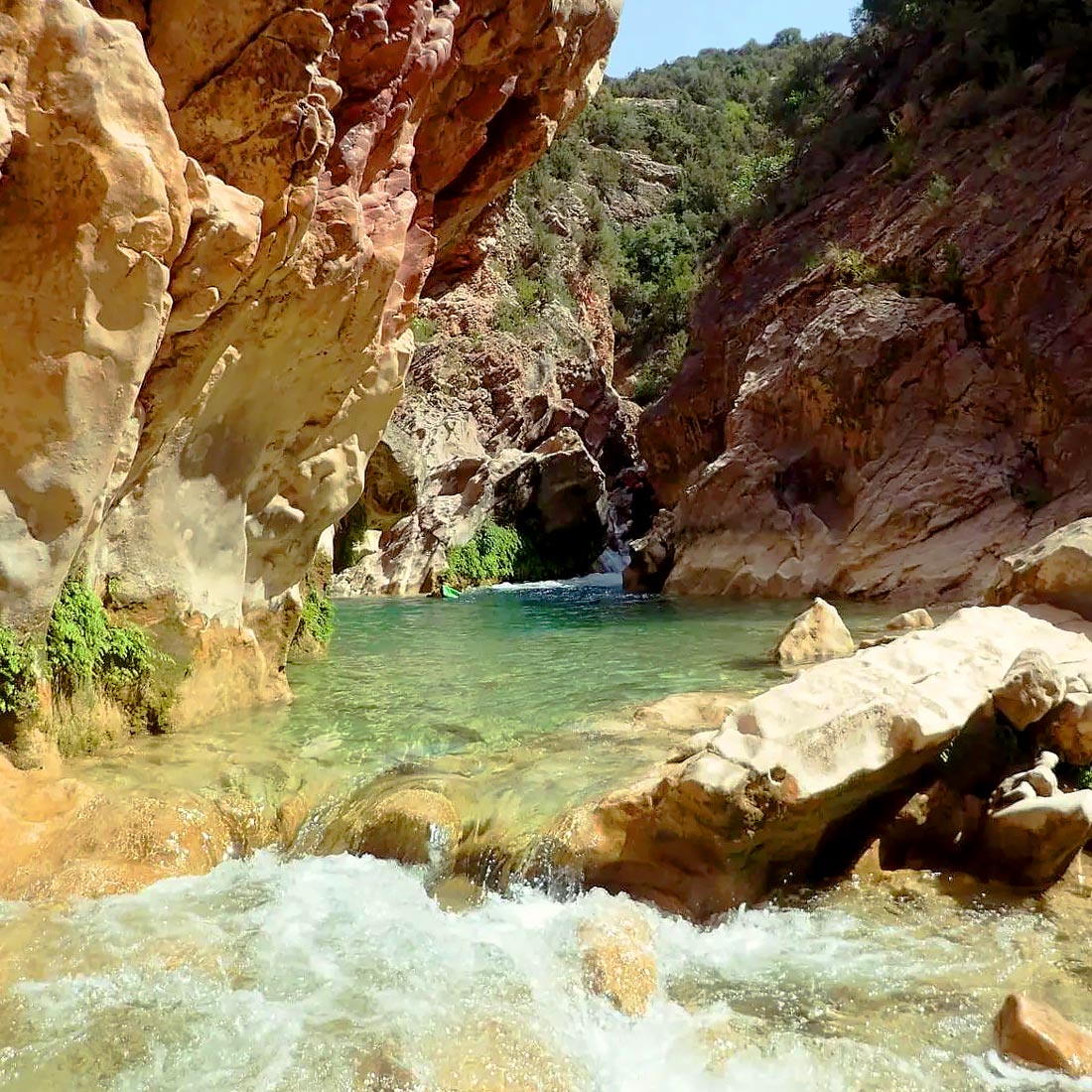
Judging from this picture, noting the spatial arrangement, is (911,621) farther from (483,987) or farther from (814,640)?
(483,987)

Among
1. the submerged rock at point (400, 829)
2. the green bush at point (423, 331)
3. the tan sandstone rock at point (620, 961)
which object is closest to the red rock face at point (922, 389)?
the green bush at point (423, 331)

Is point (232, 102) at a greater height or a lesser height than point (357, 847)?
greater

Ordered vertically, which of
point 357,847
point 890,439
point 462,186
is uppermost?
point 462,186

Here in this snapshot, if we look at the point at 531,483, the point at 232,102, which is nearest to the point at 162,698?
the point at 232,102

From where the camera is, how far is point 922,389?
19281mm

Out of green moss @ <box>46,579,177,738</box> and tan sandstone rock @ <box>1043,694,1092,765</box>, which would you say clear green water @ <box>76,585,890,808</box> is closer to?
green moss @ <box>46,579,177,738</box>

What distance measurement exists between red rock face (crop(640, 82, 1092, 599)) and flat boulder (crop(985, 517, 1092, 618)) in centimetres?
834

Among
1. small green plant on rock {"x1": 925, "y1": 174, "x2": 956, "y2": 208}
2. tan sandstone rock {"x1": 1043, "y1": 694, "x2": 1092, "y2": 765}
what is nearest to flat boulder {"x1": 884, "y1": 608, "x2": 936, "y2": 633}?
tan sandstone rock {"x1": 1043, "y1": 694, "x2": 1092, "y2": 765}

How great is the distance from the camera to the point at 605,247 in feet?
136

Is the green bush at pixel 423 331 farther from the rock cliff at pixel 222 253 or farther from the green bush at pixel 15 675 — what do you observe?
the green bush at pixel 15 675

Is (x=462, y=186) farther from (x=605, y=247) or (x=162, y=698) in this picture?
(x=605, y=247)

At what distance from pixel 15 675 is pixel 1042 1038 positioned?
18.7 ft

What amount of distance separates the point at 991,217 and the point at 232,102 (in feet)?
61.0

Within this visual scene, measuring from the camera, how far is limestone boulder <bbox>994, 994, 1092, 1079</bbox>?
309cm
